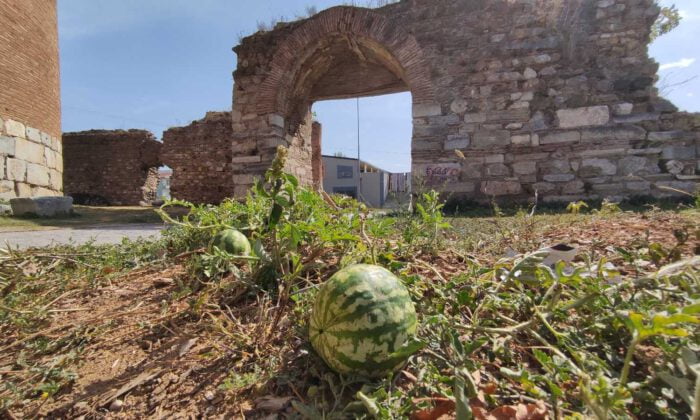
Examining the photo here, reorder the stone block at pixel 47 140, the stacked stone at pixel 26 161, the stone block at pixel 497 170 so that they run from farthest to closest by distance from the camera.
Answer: the stone block at pixel 47 140, the stacked stone at pixel 26 161, the stone block at pixel 497 170

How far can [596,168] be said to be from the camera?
20.3ft

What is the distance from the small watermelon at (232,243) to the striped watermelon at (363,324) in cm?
92

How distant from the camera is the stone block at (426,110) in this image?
23.0 feet

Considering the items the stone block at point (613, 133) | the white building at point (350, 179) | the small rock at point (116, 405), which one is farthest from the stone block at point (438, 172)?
the white building at point (350, 179)

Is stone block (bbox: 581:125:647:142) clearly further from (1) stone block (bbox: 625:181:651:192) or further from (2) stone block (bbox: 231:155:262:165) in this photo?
(2) stone block (bbox: 231:155:262:165)

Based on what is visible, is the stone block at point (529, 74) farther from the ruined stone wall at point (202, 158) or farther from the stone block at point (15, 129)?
the stone block at point (15, 129)

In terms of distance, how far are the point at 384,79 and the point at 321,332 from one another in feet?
27.8

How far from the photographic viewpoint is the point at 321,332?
1148 millimetres

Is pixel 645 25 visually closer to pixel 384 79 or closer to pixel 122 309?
pixel 384 79

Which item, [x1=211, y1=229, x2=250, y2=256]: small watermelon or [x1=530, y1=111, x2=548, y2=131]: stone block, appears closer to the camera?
[x1=211, y1=229, x2=250, y2=256]: small watermelon

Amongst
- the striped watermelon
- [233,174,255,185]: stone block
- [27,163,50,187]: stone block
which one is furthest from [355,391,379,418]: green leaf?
[27,163,50,187]: stone block

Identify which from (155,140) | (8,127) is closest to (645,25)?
(8,127)

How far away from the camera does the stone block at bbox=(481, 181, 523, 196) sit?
21.7 feet

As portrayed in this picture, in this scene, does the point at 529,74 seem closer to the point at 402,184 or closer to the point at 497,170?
the point at 497,170
